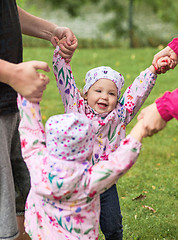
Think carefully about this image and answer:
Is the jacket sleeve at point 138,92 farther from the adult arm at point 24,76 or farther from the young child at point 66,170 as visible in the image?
the adult arm at point 24,76

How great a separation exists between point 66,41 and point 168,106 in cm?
94

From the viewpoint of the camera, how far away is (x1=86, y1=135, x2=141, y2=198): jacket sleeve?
6.49 feet

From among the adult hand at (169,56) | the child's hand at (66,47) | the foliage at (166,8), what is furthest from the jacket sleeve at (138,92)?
the foliage at (166,8)

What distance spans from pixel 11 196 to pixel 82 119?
0.69 metres

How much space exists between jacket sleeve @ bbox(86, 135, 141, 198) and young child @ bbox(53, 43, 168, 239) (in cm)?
70

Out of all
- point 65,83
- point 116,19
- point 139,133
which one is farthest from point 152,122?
point 116,19

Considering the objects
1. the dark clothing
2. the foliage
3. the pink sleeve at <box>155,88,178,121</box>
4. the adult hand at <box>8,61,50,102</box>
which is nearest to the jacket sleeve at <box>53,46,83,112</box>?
the dark clothing

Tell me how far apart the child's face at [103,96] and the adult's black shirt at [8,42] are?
562 mm

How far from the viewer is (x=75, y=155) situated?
2.04 meters

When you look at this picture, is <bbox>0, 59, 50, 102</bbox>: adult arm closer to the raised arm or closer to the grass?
the raised arm

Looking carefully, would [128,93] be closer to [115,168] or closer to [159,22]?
[115,168]

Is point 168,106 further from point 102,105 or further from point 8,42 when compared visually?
point 8,42

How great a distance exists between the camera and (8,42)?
231 centimetres

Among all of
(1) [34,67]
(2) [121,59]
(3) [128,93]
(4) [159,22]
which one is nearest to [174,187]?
(3) [128,93]
